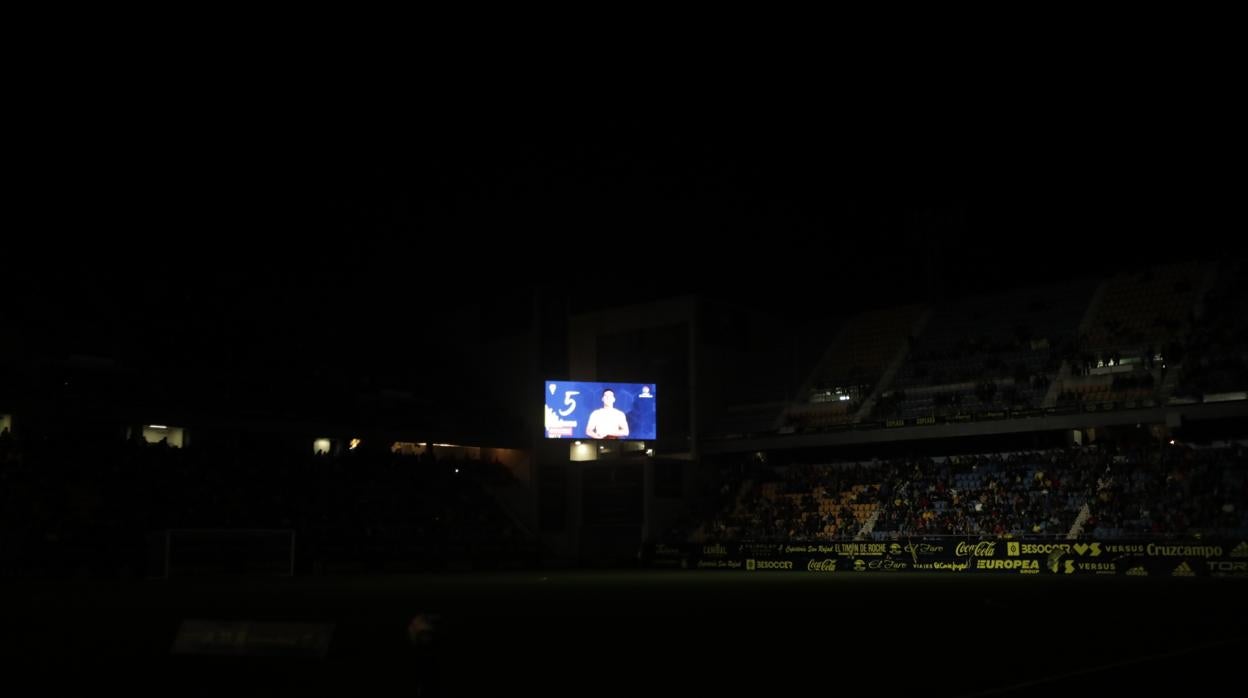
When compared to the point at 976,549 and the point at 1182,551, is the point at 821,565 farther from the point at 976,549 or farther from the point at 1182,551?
the point at 1182,551

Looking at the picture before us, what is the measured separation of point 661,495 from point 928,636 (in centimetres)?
3718

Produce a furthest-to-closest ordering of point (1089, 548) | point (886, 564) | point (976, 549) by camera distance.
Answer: point (886, 564), point (976, 549), point (1089, 548)

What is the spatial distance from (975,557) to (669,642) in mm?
26391

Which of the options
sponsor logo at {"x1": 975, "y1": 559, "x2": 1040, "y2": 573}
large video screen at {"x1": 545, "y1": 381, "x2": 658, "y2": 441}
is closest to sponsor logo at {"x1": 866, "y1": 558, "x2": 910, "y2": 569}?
sponsor logo at {"x1": 975, "y1": 559, "x2": 1040, "y2": 573}

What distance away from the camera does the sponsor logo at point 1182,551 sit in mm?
32250

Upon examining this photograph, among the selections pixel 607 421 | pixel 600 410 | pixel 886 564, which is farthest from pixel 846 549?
pixel 600 410

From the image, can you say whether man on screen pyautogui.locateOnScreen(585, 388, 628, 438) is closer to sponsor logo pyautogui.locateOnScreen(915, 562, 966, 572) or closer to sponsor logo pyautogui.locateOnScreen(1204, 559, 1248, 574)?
sponsor logo pyautogui.locateOnScreen(915, 562, 966, 572)

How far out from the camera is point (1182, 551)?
108 feet

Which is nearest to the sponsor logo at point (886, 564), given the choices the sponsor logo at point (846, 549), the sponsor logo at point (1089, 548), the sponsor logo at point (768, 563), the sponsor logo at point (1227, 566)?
the sponsor logo at point (846, 549)

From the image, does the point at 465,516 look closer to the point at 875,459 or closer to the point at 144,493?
the point at 144,493

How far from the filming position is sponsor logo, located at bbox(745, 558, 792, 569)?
4331 cm

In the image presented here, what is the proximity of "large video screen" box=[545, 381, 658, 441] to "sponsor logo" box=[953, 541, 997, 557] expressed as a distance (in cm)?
1500

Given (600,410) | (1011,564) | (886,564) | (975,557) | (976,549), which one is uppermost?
(600,410)

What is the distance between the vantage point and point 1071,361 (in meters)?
43.6
